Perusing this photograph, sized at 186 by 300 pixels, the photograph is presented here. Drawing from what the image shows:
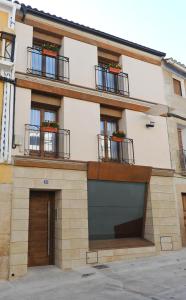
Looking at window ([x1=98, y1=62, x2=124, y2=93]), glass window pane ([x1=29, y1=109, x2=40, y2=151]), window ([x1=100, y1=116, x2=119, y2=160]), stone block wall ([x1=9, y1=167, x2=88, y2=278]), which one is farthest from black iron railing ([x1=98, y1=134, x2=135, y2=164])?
glass window pane ([x1=29, y1=109, x2=40, y2=151])

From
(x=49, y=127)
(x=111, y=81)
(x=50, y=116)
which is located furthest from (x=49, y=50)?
(x=49, y=127)

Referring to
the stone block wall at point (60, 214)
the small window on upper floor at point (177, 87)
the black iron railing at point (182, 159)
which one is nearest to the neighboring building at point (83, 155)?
the stone block wall at point (60, 214)

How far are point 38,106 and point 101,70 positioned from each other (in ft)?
9.83

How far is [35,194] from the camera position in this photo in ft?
29.3

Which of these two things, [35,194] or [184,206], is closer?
[35,194]

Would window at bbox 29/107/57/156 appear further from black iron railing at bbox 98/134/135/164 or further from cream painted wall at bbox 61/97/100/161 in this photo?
black iron railing at bbox 98/134/135/164

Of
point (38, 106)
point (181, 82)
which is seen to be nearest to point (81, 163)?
point (38, 106)

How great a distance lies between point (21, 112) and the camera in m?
8.84

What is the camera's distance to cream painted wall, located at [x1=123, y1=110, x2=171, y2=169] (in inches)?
420

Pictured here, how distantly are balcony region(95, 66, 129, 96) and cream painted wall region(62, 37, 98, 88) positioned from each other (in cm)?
32

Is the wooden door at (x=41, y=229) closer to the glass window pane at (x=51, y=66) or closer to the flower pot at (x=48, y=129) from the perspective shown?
the flower pot at (x=48, y=129)

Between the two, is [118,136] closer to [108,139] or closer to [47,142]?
[108,139]

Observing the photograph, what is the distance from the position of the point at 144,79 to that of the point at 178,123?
2.41 meters

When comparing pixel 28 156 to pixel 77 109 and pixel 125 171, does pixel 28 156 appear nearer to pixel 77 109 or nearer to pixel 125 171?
pixel 77 109
